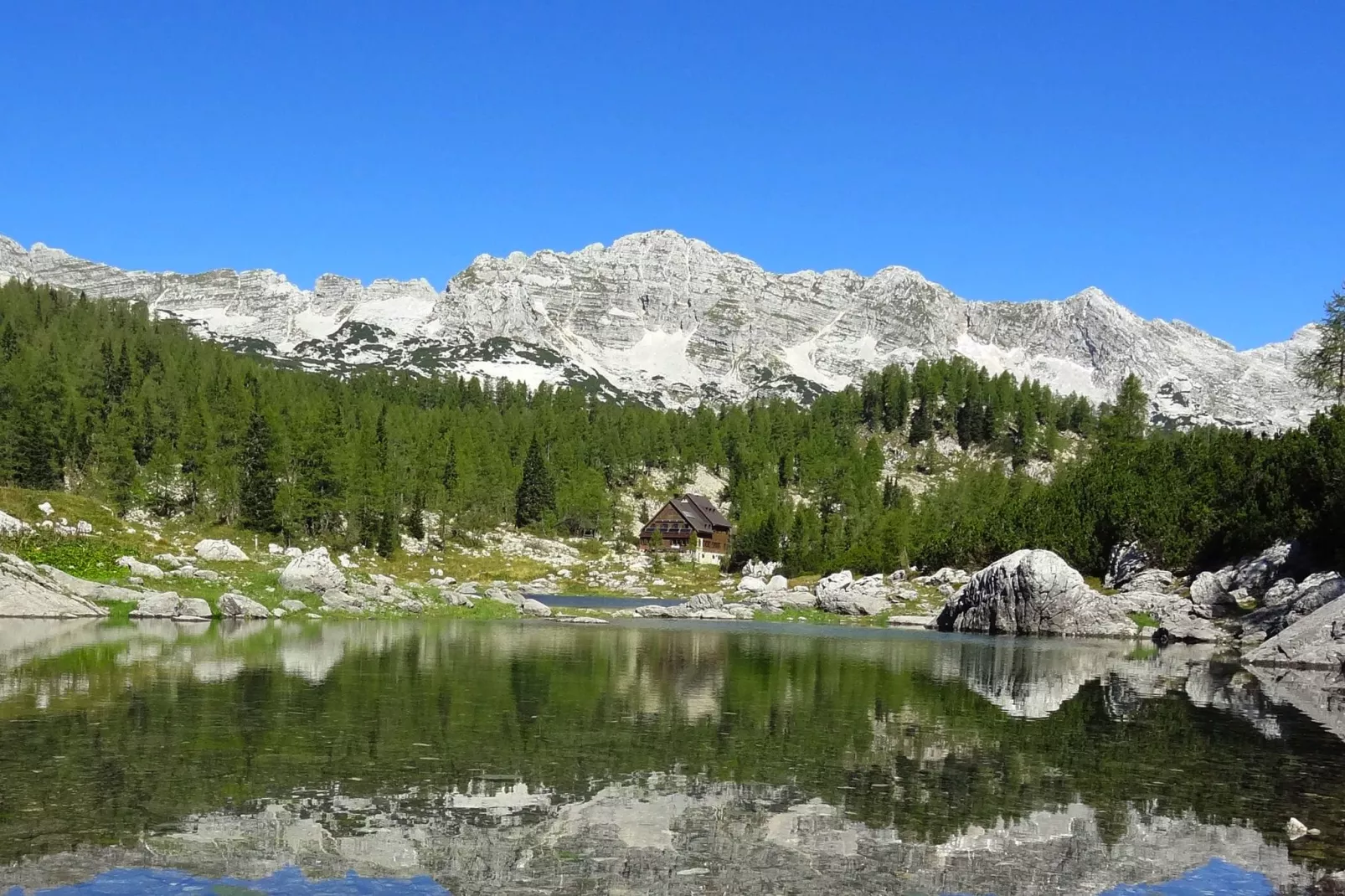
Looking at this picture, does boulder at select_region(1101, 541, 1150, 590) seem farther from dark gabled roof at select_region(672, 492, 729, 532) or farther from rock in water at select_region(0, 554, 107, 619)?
dark gabled roof at select_region(672, 492, 729, 532)

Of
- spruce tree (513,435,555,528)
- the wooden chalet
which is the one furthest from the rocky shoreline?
the wooden chalet

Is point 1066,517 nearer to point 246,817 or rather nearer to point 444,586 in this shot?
point 444,586

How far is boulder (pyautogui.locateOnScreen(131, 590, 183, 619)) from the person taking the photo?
61.1 metres

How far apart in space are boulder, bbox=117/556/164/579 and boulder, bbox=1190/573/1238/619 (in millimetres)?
72792

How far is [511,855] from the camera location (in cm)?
1545

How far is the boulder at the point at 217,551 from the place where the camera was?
8919 cm

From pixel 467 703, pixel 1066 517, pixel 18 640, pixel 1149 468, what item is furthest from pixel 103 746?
pixel 1149 468

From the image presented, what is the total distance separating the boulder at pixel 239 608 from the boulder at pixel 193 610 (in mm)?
1026

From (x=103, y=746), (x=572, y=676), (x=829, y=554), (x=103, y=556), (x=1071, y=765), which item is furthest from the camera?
(x=829, y=554)

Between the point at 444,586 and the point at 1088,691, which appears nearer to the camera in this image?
the point at 1088,691

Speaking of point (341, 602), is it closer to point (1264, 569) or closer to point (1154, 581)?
point (1154, 581)

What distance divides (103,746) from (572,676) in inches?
760

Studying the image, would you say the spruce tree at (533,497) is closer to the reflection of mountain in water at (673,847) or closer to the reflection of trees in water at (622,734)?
the reflection of trees in water at (622,734)

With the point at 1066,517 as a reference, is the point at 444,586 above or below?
below
